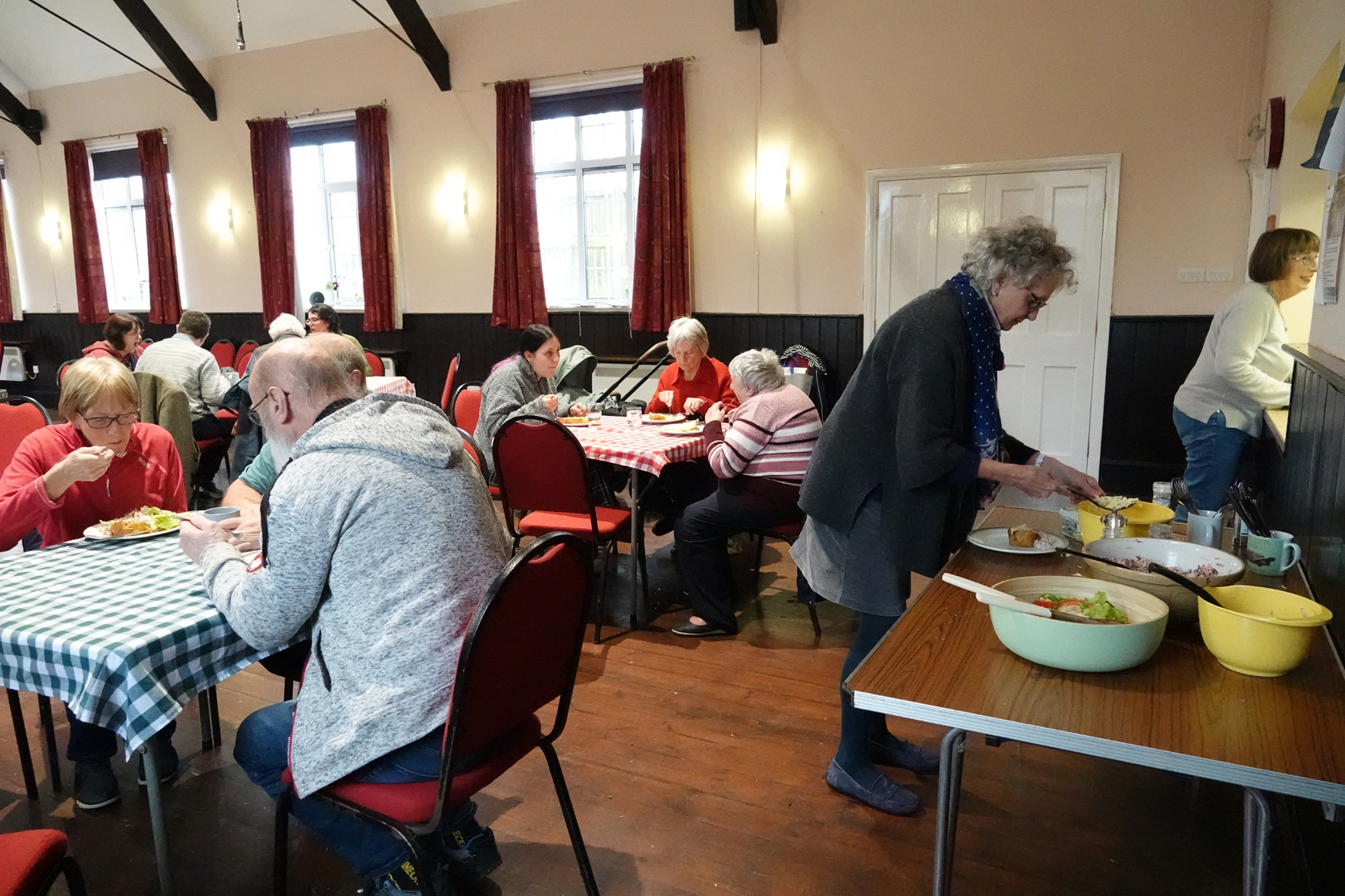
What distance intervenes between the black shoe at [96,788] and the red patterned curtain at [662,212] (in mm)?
4843

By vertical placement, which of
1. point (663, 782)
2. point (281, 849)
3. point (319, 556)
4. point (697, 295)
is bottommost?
point (663, 782)

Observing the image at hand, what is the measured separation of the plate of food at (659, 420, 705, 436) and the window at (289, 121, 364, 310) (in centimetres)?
492

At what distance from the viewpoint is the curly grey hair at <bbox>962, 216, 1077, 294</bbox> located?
185 centimetres

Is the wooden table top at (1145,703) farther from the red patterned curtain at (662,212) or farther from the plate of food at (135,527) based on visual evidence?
the red patterned curtain at (662,212)

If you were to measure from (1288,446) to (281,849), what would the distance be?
2.84 metres

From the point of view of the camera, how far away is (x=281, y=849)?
157 cm

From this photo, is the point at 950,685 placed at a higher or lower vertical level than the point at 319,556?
lower

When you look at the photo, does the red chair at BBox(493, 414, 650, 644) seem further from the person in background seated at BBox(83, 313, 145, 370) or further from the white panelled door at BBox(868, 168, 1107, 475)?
the white panelled door at BBox(868, 168, 1107, 475)

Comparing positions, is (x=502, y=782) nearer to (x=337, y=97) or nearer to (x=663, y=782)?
(x=663, y=782)

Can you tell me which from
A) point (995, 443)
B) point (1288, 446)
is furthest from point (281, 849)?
point (1288, 446)

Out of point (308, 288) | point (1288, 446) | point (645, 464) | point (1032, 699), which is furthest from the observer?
point (308, 288)

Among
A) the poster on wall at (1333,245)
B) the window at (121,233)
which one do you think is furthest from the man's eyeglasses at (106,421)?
the window at (121,233)

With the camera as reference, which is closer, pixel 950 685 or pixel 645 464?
pixel 950 685

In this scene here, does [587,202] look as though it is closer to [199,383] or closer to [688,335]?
[688,335]
